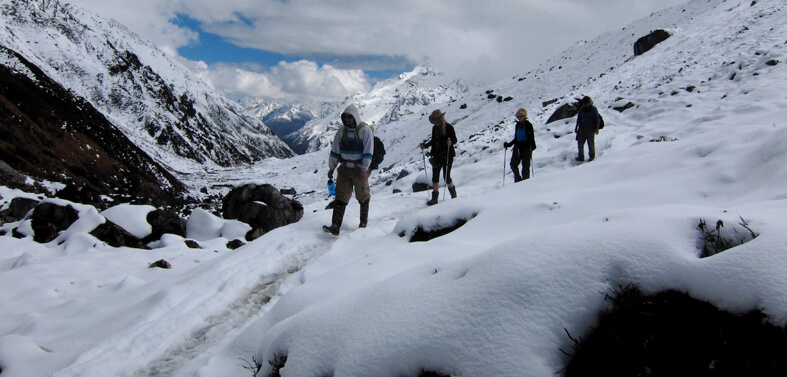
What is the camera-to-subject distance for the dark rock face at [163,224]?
10.0m

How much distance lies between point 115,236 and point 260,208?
13.2 ft

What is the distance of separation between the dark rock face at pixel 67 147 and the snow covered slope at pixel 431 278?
14.7 m

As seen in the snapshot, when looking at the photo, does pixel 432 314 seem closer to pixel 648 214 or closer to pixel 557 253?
pixel 557 253

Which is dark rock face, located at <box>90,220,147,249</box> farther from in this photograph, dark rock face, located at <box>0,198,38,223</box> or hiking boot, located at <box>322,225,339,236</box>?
hiking boot, located at <box>322,225,339,236</box>

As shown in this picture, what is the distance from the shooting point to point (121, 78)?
136 meters

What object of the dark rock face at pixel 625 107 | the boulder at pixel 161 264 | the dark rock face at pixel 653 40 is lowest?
the boulder at pixel 161 264

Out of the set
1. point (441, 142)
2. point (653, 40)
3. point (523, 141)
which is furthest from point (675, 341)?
point (653, 40)

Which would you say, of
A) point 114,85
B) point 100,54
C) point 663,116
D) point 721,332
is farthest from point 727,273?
point 100,54

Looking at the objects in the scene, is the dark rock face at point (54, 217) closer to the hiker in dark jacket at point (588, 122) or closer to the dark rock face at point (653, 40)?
the hiker in dark jacket at point (588, 122)

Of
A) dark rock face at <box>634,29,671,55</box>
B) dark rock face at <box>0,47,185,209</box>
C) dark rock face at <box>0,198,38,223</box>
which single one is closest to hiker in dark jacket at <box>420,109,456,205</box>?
dark rock face at <box>0,198,38,223</box>

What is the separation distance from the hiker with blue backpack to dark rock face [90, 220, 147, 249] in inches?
224

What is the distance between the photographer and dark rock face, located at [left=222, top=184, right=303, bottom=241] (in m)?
11.9

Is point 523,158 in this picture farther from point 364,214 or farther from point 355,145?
point 355,145

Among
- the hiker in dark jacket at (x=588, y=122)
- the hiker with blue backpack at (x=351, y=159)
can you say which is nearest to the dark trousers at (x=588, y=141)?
the hiker in dark jacket at (x=588, y=122)
